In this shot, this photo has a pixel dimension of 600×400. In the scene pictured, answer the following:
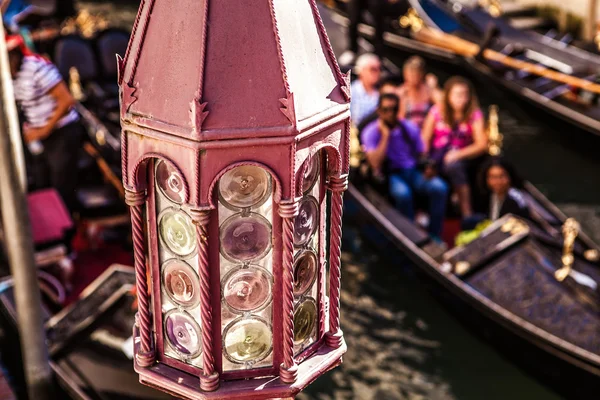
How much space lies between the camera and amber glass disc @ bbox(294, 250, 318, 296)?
1.81 meters

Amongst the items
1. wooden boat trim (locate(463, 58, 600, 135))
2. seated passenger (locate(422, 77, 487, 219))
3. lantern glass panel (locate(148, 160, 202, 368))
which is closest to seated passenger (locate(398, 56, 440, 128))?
seated passenger (locate(422, 77, 487, 219))

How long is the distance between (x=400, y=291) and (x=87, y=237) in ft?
6.17

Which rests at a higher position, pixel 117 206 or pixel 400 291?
pixel 117 206

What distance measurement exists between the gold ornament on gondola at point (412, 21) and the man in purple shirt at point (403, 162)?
469 cm

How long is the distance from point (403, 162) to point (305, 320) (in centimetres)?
365

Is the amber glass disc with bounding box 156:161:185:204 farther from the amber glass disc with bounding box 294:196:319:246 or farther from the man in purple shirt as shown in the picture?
the man in purple shirt

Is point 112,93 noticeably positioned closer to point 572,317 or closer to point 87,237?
point 87,237

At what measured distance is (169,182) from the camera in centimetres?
173

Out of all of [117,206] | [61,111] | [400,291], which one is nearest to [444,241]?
[400,291]

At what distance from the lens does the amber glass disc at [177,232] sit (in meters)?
1.73

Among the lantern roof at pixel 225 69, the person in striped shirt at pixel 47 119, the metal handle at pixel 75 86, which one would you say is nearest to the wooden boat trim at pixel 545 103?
the metal handle at pixel 75 86

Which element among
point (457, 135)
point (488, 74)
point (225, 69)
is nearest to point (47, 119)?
point (457, 135)

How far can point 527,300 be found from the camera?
4547mm

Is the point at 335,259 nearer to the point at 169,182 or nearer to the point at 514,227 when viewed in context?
the point at 169,182
